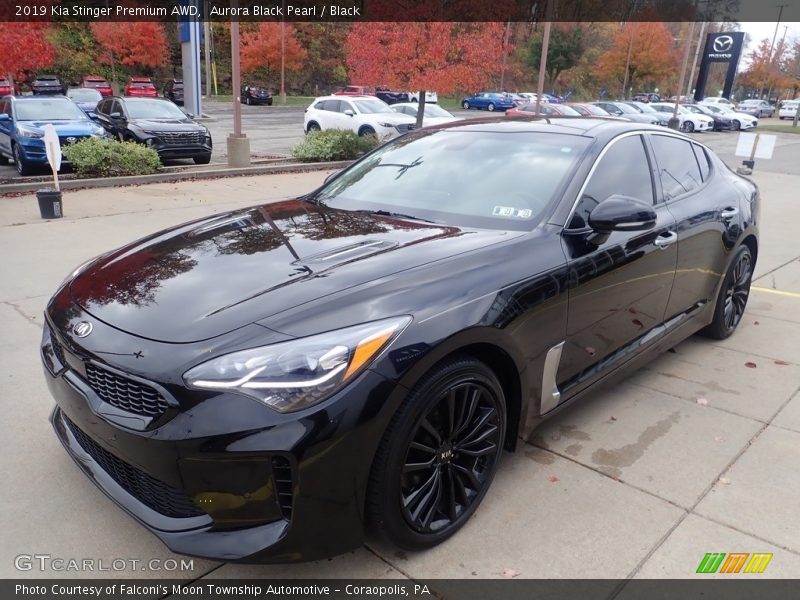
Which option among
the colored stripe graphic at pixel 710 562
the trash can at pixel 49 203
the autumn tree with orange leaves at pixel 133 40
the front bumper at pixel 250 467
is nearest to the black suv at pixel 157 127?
the trash can at pixel 49 203

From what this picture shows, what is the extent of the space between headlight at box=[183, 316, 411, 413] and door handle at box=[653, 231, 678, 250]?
7.18 ft

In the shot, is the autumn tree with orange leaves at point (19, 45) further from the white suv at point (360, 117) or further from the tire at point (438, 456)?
the tire at point (438, 456)

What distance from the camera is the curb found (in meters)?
10.3

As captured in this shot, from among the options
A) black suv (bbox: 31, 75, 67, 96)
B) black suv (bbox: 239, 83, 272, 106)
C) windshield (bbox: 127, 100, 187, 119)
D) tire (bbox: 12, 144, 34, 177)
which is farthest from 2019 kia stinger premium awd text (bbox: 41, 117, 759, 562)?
black suv (bbox: 239, 83, 272, 106)

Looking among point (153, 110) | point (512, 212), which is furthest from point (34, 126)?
point (512, 212)

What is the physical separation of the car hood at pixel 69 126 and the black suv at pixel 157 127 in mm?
859

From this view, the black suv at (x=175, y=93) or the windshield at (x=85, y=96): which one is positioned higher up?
the windshield at (x=85, y=96)

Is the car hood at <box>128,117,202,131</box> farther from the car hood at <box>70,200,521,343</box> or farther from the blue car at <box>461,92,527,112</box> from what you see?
the blue car at <box>461,92,527,112</box>

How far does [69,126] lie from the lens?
12.9 m

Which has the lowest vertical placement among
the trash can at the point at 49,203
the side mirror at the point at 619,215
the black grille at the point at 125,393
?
the trash can at the point at 49,203

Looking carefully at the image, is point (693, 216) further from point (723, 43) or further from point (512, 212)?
point (723, 43)

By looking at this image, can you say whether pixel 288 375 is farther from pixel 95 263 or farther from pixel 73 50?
pixel 73 50

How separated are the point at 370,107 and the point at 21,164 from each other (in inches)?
467

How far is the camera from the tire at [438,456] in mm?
2223
